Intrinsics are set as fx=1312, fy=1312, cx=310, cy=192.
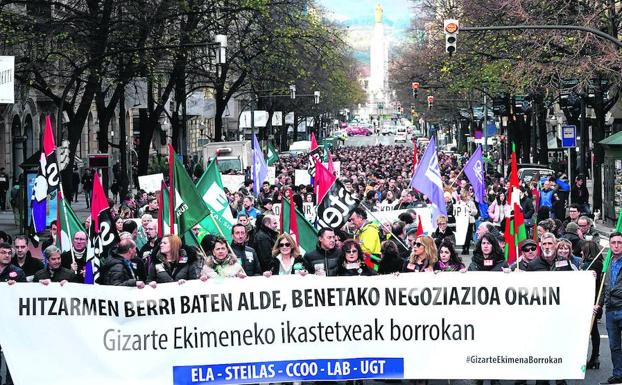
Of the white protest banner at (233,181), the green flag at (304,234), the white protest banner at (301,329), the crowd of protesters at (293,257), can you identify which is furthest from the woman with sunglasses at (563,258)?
the white protest banner at (233,181)

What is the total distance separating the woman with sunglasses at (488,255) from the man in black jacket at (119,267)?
120 inches

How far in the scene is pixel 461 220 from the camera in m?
25.0

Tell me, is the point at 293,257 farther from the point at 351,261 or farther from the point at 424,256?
the point at 424,256

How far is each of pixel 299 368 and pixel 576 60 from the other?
22876mm

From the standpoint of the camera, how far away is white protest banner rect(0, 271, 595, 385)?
396 inches

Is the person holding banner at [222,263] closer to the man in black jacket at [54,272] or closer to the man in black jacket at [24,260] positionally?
the man in black jacket at [54,272]

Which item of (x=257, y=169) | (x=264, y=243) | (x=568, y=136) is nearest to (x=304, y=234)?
(x=264, y=243)

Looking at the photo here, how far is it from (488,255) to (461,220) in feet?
44.1

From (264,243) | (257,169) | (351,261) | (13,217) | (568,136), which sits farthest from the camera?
(13,217)

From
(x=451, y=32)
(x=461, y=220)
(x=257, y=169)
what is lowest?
(x=461, y=220)

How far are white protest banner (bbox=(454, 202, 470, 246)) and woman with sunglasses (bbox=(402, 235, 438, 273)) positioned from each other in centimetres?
1350

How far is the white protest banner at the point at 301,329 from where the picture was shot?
10.1 meters

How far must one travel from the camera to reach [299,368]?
1009cm

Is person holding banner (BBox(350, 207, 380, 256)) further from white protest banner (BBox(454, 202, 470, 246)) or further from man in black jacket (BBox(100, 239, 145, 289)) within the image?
white protest banner (BBox(454, 202, 470, 246))
